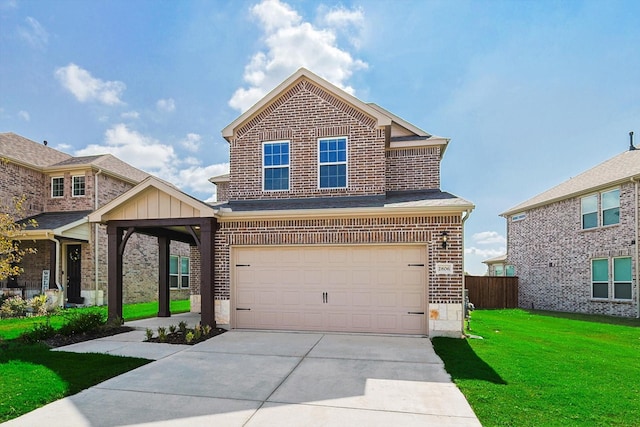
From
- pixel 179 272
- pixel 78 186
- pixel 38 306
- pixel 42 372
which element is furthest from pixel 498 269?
pixel 42 372

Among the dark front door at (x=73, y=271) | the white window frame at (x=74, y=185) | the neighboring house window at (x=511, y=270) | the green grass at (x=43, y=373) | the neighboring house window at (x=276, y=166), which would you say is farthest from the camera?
the neighboring house window at (x=511, y=270)

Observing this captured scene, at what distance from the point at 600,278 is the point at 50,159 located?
2600 cm

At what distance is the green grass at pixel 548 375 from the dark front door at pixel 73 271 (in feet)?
51.7

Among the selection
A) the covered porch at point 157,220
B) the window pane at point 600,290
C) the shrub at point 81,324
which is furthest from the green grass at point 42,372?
the window pane at point 600,290

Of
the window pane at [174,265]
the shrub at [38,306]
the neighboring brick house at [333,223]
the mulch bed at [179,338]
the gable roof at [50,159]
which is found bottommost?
the shrub at [38,306]

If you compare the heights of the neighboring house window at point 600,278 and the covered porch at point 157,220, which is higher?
the covered porch at point 157,220

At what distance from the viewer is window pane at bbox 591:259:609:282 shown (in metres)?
15.4

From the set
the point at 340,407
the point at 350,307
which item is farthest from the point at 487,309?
the point at 340,407

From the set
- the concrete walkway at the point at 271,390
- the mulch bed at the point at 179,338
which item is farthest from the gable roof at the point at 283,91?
the concrete walkway at the point at 271,390

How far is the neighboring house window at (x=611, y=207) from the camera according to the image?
49.0 feet

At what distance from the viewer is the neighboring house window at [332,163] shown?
11.3m

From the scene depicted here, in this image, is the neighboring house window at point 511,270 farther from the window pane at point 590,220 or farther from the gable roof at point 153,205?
the gable roof at point 153,205

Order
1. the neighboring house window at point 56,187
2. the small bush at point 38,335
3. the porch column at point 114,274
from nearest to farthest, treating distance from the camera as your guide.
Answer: the small bush at point 38,335
the porch column at point 114,274
the neighboring house window at point 56,187

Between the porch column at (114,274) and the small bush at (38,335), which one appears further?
the porch column at (114,274)
